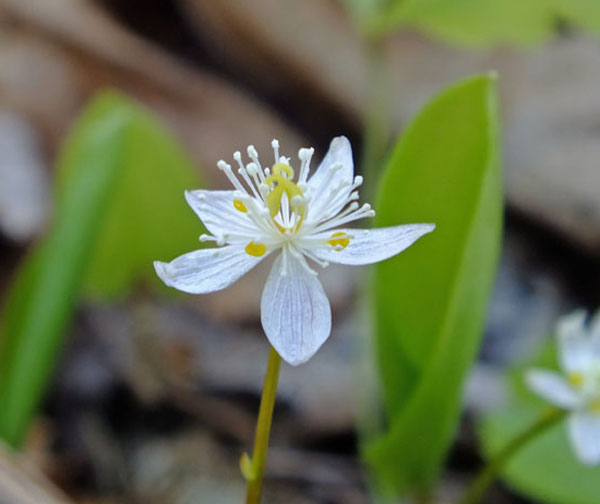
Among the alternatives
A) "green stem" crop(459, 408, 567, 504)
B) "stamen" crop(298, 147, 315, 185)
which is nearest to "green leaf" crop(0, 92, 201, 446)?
"stamen" crop(298, 147, 315, 185)

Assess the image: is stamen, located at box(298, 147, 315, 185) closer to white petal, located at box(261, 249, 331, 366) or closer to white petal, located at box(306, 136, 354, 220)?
white petal, located at box(306, 136, 354, 220)

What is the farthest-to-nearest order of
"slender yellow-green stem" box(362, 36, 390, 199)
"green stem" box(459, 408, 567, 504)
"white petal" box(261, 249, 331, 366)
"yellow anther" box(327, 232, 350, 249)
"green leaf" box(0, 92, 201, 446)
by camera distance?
1. "slender yellow-green stem" box(362, 36, 390, 199)
2. "green leaf" box(0, 92, 201, 446)
3. "green stem" box(459, 408, 567, 504)
4. "yellow anther" box(327, 232, 350, 249)
5. "white petal" box(261, 249, 331, 366)

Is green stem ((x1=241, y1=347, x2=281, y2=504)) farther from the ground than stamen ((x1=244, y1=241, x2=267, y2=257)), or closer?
closer

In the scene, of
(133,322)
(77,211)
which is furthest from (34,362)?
(133,322)

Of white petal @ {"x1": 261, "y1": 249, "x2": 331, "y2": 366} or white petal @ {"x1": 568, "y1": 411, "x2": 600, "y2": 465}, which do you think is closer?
white petal @ {"x1": 261, "y1": 249, "x2": 331, "y2": 366}

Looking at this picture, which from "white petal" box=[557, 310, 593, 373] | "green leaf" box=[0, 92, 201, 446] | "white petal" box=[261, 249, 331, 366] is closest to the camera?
"white petal" box=[261, 249, 331, 366]

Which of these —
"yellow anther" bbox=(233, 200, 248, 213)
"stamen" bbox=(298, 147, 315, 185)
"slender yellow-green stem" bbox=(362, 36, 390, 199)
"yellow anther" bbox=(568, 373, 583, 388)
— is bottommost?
"yellow anther" bbox=(568, 373, 583, 388)

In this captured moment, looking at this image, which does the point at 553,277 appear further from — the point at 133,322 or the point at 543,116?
the point at 133,322
